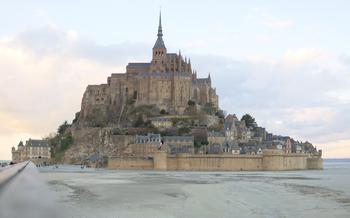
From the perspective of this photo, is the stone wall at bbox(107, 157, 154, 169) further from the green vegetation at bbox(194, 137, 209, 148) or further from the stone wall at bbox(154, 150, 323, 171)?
the green vegetation at bbox(194, 137, 209, 148)

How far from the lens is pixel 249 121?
Result: 12794 cm

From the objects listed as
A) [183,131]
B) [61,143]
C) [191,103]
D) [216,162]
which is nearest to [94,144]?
[61,143]

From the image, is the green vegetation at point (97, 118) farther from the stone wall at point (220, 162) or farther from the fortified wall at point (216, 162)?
the stone wall at point (220, 162)

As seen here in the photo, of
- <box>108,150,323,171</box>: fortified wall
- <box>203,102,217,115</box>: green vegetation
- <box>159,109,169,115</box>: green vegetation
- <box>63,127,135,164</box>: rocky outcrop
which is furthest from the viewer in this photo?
<box>203,102,217,115</box>: green vegetation

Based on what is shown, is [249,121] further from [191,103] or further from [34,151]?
[34,151]

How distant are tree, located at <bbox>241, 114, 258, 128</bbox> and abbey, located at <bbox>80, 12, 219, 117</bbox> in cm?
776

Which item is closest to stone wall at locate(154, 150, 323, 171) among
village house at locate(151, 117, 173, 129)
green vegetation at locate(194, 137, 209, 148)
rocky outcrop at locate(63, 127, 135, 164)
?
green vegetation at locate(194, 137, 209, 148)

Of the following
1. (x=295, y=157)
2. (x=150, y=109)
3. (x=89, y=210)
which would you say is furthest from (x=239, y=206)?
(x=150, y=109)

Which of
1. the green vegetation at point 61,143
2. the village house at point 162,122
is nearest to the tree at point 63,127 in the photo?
the green vegetation at point 61,143

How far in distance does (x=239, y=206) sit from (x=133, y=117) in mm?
91671

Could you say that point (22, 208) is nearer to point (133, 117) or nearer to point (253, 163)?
point (253, 163)

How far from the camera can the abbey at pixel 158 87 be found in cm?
11975

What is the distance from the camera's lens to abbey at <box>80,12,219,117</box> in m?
120

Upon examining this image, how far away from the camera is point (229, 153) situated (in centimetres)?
9938
